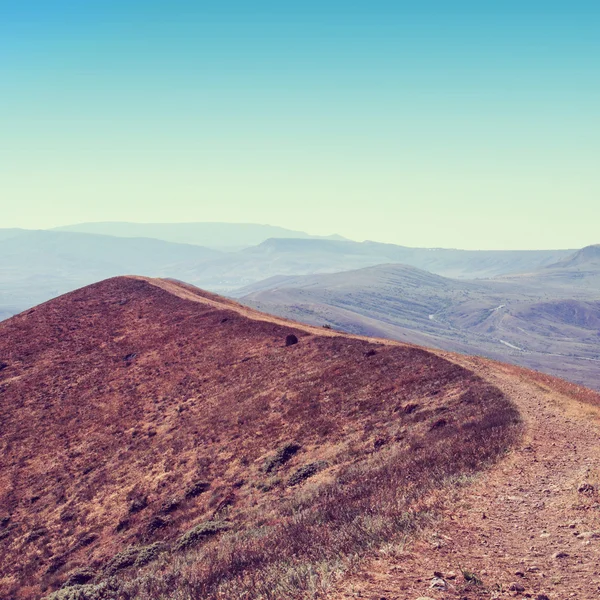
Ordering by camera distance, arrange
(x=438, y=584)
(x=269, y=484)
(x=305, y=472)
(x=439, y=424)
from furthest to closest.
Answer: (x=269, y=484) < (x=305, y=472) < (x=439, y=424) < (x=438, y=584)

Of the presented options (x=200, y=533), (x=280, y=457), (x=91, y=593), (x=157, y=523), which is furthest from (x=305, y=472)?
(x=91, y=593)

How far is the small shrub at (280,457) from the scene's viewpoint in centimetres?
2800

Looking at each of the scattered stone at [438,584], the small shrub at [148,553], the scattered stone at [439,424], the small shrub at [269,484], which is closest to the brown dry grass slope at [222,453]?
the small shrub at [148,553]

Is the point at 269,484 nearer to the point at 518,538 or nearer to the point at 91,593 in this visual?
the point at 91,593

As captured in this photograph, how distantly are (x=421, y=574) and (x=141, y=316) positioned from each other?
5581 centimetres

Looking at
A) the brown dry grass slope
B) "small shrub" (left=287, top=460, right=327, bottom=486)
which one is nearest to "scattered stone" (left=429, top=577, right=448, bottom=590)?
the brown dry grass slope

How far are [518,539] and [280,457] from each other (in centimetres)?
1735

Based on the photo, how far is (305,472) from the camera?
2541 cm

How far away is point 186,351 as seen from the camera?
50.3 meters

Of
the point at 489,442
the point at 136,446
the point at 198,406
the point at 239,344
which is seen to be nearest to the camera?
the point at 489,442

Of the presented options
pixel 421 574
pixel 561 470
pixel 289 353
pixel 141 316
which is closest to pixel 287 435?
pixel 289 353

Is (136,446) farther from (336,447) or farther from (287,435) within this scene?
(336,447)

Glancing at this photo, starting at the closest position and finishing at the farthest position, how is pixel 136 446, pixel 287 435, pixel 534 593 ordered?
pixel 534 593 < pixel 287 435 < pixel 136 446

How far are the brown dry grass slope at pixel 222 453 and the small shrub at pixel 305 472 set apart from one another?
0.11 meters
